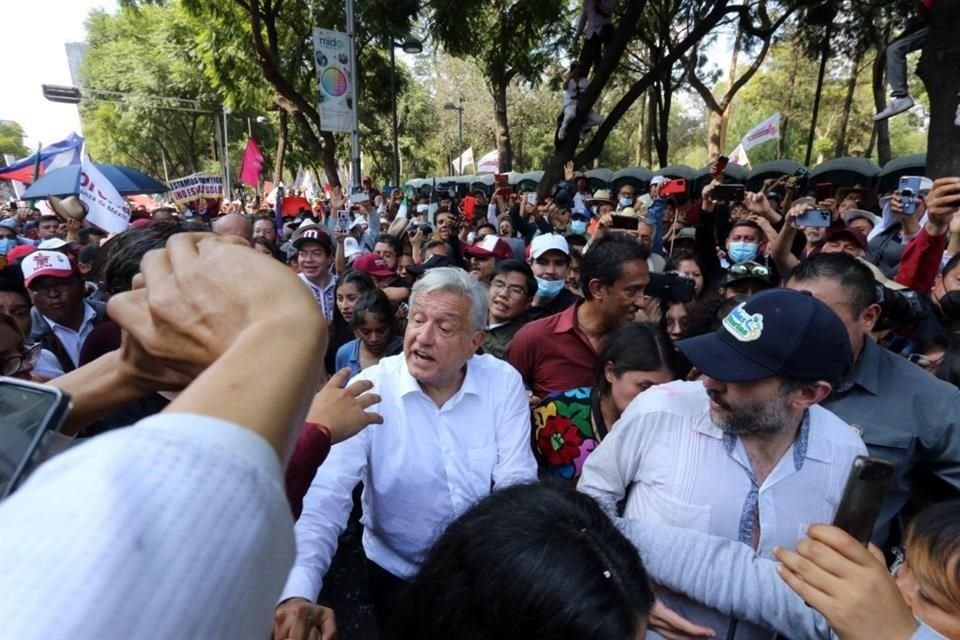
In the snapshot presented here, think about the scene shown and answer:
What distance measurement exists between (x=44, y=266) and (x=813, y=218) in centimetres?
502

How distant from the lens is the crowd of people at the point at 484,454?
1.24 ft

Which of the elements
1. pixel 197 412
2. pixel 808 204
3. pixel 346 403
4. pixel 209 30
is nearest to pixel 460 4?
pixel 209 30

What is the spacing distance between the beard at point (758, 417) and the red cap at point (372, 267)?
3618 millimetres

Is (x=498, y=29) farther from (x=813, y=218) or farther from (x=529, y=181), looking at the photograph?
(x=813, y=218)

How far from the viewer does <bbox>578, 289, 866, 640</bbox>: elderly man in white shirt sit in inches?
65.0

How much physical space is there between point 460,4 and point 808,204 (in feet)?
34.1

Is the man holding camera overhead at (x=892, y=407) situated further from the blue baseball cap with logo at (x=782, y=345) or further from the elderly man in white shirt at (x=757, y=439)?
the blue baseball cap with logo at (x=782, y=345)

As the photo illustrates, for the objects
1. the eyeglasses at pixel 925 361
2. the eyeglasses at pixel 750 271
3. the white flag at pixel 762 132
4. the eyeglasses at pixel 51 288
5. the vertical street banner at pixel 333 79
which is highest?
the vertical street banner at pixel 333 79

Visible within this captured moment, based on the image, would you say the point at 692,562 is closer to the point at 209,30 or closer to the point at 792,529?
the point at 792,529

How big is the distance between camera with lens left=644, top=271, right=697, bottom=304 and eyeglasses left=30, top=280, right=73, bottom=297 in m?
3.52

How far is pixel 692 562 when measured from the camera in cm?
152

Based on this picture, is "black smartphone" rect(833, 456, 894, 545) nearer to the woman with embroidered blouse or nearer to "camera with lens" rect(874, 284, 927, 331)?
the woman with embroidered blouse

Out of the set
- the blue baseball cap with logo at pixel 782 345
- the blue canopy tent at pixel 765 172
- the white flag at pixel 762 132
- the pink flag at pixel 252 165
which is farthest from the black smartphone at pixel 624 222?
the blue canopy tent at pixel 765 172

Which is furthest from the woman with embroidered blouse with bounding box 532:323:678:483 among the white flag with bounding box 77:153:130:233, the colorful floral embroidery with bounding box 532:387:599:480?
the white flag with bounding box 77:153:130:233
